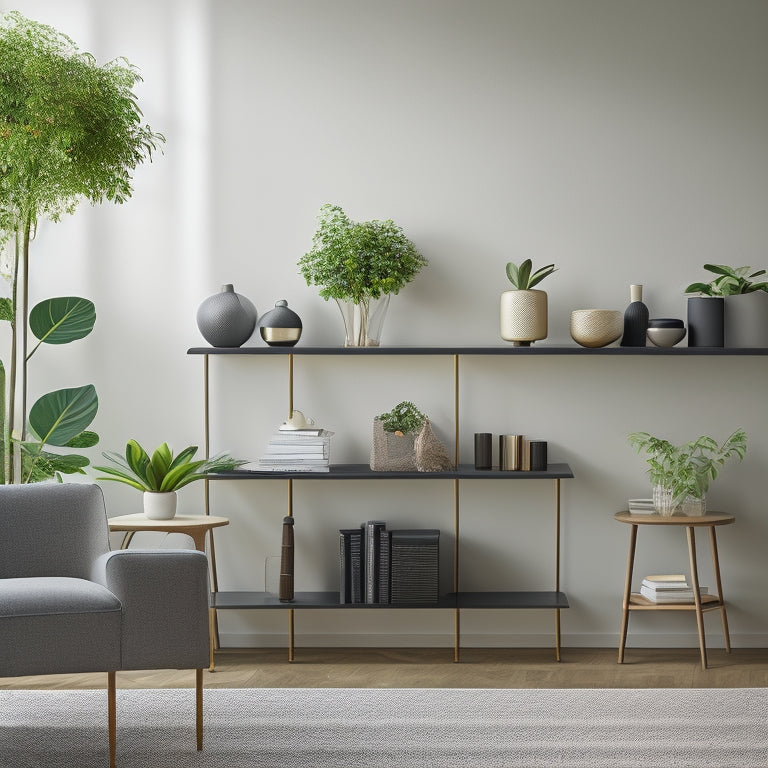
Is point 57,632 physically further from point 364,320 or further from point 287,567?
point 364,320

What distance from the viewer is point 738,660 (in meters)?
4.11

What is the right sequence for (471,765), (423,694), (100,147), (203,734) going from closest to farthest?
(471,765) < (203,734) < (423,694) < (100,147)

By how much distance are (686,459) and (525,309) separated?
3.03ft

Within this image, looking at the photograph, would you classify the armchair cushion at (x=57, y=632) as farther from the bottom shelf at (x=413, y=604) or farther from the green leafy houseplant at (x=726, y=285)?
the green leafy houseplant at (x=726, y=285)

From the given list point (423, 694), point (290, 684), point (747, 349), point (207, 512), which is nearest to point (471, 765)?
point (423, 694)

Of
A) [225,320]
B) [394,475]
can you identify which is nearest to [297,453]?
[394,475]

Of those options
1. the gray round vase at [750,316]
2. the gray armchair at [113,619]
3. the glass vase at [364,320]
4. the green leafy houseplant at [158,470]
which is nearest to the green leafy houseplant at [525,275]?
the glass vase at [364,320]

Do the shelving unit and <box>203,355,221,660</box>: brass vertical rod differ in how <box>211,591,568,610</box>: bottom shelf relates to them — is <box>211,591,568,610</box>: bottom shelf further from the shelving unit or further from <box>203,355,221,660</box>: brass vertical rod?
<box>203,355,221,660</box>: brass vertical rod

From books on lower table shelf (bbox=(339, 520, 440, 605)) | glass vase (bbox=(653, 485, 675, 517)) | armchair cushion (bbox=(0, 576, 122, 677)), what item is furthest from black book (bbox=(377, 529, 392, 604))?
armchair cushion (bbox=(0, 576, 122, 677))

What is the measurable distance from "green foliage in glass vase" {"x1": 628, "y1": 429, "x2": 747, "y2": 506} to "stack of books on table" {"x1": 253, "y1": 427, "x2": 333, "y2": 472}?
1295 mm

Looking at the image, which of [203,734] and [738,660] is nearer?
[203,734]

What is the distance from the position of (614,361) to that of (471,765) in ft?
6.75

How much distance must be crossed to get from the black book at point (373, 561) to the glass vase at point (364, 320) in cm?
77

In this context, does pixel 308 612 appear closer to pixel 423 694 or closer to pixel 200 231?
pixel 423 694
